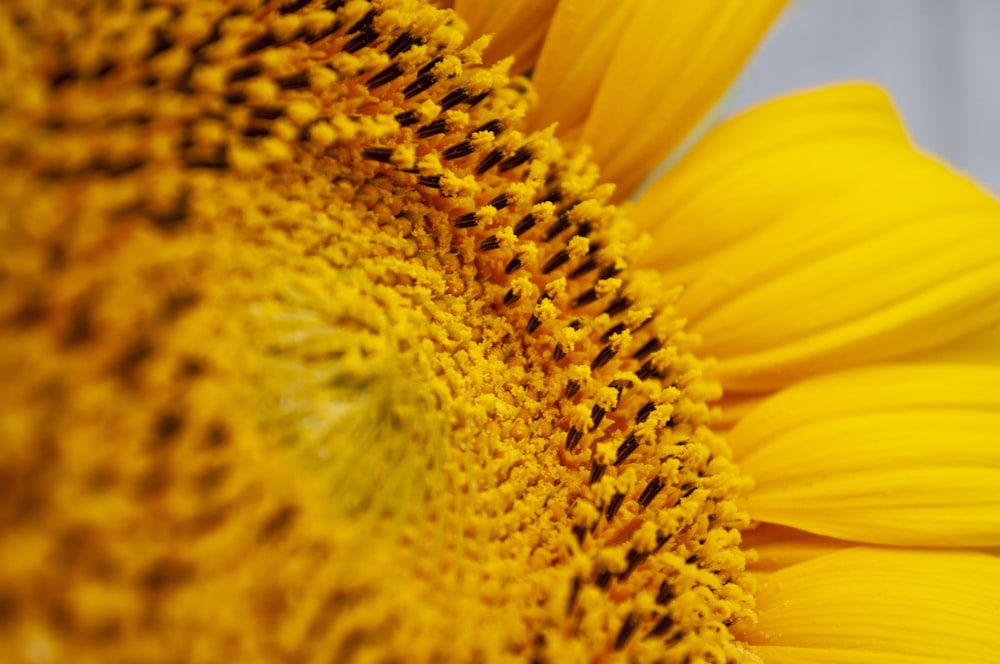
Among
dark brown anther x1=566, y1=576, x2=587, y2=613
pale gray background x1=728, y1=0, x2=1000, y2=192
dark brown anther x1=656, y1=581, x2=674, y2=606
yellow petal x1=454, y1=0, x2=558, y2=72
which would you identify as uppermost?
pale gray background x1=728, y1=0, x2=1000, y2=192

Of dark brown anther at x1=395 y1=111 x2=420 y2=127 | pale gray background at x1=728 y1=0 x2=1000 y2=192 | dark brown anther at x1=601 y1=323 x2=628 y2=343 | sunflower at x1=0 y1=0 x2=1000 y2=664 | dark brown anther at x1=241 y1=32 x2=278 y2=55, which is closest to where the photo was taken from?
sunflower at x1=0 y1=0 x2=1000 y2=664

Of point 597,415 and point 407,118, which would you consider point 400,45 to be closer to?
point 407,118

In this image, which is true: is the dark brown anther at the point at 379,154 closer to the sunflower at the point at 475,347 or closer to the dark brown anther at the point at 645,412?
the sunflower at the point at 475,347

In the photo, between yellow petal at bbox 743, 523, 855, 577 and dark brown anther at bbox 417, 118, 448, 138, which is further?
yellow petal at bbox 743, 523, 855, 577

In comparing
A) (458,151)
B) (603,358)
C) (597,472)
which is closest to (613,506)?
(597,472)

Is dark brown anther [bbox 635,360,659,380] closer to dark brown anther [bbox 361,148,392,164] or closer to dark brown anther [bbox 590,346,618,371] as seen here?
dark brown anther [bbox 590,346,618,371]

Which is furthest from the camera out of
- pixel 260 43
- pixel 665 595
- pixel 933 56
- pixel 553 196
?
pixel 933 56

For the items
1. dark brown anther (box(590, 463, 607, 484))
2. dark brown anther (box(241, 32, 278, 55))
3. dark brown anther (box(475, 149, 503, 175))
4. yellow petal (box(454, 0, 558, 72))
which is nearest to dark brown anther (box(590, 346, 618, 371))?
dark brown anther (box(590, 463, 607, 484))

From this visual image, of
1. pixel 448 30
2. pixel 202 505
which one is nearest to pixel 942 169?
pixel 448 30
